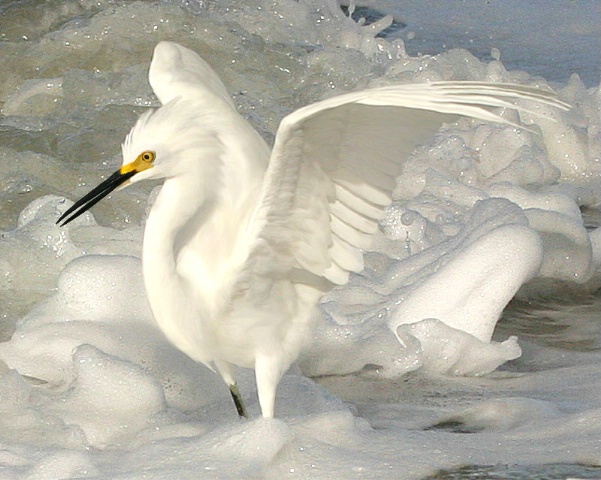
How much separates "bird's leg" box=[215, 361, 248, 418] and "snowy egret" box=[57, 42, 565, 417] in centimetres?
2

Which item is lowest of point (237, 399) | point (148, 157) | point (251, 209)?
point (237, 399)

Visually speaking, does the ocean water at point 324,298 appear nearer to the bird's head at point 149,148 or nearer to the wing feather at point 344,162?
the wing feather at point 344,162

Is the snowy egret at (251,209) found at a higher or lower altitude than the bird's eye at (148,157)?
lower

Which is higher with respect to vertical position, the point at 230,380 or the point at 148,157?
the point at 148,157

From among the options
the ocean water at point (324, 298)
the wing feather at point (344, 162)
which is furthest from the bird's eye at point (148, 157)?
the ocean water at point (324, 298)

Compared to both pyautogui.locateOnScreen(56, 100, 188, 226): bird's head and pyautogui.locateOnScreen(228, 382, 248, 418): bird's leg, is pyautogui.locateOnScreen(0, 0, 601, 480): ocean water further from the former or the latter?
pyautogui.locateOnScreen(56, 100, 188, 226): bird's head

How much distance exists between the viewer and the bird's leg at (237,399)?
355 centimetres

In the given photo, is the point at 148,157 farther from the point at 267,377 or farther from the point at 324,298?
the point at 324,298

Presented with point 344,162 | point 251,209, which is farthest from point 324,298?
point 344,162

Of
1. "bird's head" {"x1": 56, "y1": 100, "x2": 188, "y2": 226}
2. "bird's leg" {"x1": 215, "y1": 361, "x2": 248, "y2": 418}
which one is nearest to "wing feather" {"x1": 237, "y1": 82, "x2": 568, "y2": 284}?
"bird's head" {"x1": 56, "y1": 100, "x2": 188, "y2": 226}

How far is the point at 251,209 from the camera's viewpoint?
10.5 feet

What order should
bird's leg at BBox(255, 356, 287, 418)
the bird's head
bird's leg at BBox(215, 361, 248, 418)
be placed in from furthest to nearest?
bird's leg at BBox(215, 361, 248, 418) → bird's leg at BBox(255, 356, 287, 418) → the bird's head

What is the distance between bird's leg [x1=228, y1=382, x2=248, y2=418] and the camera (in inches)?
140

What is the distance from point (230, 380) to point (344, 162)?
2.57 feet
